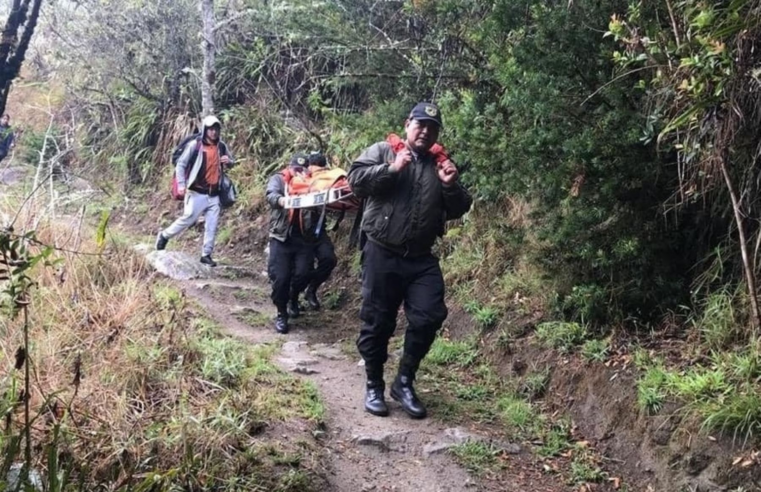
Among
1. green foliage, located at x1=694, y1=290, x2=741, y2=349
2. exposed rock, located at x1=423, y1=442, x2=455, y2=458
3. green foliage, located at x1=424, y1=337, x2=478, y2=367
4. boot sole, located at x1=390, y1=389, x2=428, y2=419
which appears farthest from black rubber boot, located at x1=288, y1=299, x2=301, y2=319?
green foliage, located at x1=694, y1=290, x2=741, y2=349

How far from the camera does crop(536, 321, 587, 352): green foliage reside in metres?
5.46

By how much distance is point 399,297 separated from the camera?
496 centimetres

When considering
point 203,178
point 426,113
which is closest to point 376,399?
point 426,113

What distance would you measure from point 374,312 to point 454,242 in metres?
3.29

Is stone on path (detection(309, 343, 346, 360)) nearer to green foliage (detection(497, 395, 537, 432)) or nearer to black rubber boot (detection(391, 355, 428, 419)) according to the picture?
black rubber boot (detection(391, 355, 428, 419))

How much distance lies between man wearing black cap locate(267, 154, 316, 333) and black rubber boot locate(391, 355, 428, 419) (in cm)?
257

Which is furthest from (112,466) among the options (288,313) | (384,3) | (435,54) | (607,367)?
(384,3)

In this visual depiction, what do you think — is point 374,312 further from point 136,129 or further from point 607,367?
point 136,129

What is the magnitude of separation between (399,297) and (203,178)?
5.12 meters

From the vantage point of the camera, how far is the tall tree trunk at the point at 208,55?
38.0 feet

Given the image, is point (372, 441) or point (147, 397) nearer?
point (147, 397)

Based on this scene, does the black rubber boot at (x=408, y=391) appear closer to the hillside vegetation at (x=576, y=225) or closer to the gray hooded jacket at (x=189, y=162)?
the hillside vegetation at (x=576, y=225)

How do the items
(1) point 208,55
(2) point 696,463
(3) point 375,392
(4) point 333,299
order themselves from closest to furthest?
1. (2) point 696,463
2. (3) point 375,392
3. (4) point 333,299
4. (1) point 208,55

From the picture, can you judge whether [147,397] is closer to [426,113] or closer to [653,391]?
[426,113]
